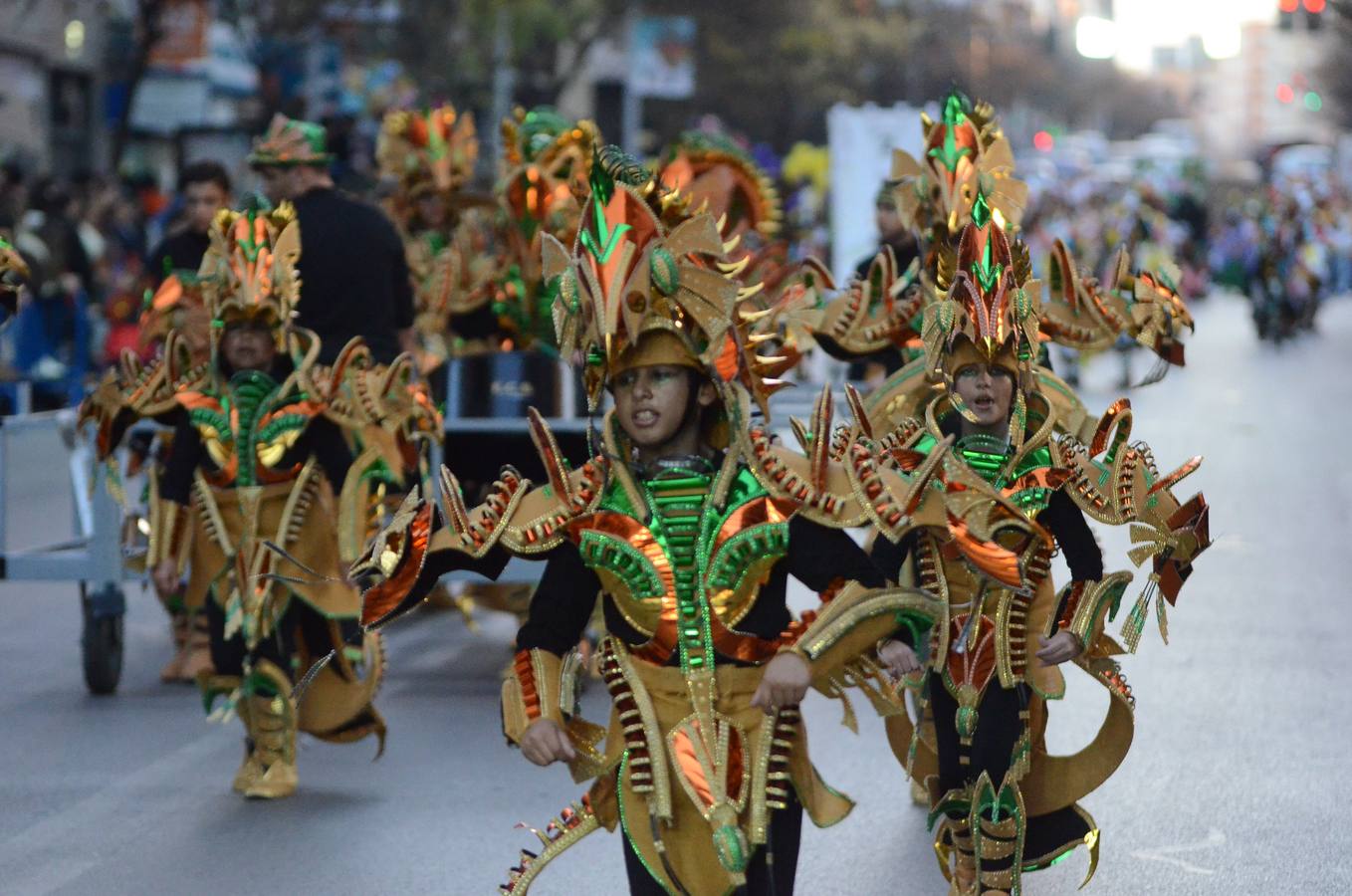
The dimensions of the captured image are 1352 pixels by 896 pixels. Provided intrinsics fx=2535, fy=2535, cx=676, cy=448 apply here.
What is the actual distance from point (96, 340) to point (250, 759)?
14.9m

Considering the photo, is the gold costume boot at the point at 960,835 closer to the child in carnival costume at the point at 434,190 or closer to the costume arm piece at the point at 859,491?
the costume arm piece at the point at 859,491

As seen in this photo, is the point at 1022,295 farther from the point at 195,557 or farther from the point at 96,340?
the point at 96,340

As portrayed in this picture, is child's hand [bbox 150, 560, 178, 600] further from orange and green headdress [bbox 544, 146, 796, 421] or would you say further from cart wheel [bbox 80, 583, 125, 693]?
orange and green headdress [bbox 544, 146, 796, 421]

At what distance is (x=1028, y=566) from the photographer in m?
6.54

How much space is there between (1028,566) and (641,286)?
1940mm

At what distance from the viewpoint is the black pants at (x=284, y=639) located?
830 centimetres

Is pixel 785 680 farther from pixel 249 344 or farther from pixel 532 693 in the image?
pixel 249 344

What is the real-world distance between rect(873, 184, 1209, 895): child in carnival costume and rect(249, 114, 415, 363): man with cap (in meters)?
3.56

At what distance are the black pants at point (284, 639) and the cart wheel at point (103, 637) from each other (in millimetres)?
1683

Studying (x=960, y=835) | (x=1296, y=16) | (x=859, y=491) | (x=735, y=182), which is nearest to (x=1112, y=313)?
(x=960, y=835)

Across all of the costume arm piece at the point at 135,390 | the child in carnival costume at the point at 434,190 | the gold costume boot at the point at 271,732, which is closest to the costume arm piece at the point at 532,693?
the gold costume boot at the point at 271,732

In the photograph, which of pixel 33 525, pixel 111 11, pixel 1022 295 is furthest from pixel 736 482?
pixel 111 11

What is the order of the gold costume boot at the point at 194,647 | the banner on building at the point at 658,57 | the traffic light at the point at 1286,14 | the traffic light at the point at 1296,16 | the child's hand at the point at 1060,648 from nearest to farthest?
1. the child's hand at the point at 1060,648
2. the gold costume boot at the point at 194,647
3. the traffic light at the point at 1296,16
4. the traffic light at the point at 1286,14
5. the banner on building at the point at 658,57

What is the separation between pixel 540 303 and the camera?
1206cm
